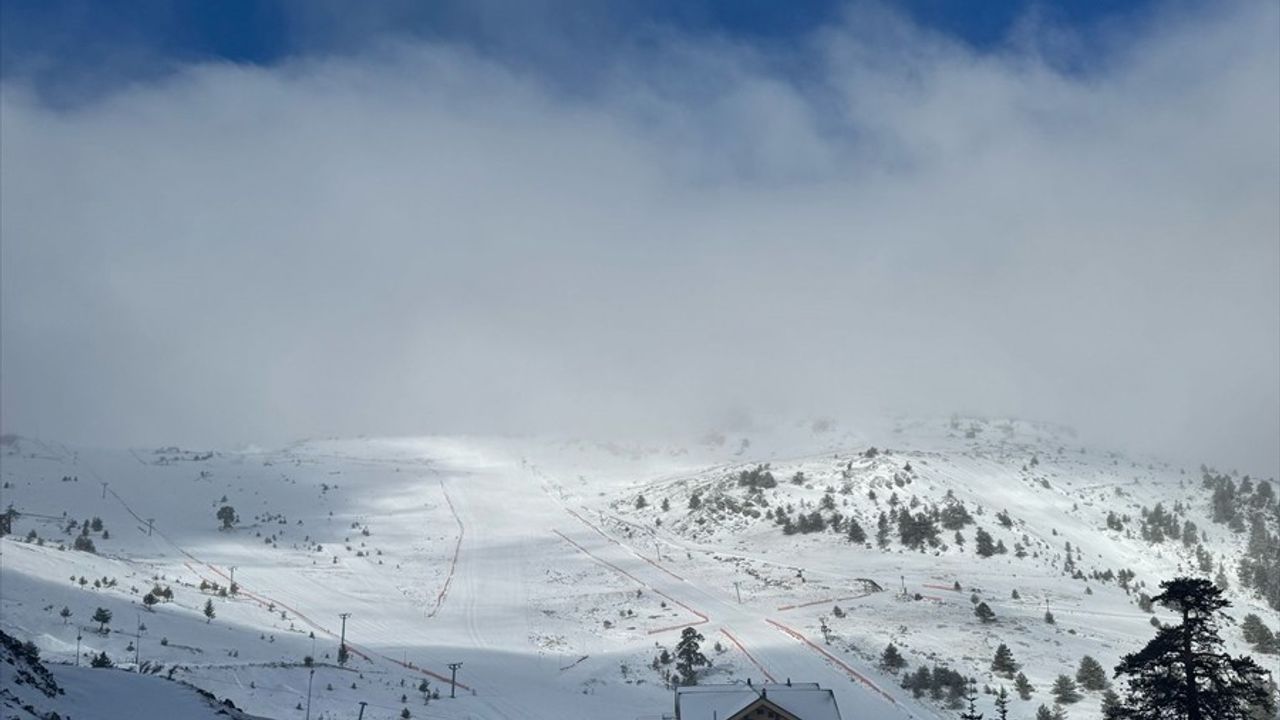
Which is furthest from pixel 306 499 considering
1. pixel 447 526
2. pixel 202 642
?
pixel 202 642

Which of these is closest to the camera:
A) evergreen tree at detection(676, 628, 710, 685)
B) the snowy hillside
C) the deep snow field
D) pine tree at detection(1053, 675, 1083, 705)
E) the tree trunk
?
the snowy hillside

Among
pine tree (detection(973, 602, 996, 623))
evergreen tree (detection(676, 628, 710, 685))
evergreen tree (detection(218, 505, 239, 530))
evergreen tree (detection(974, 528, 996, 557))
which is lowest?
evergreen tree (detection(676, 628, 710, 685))

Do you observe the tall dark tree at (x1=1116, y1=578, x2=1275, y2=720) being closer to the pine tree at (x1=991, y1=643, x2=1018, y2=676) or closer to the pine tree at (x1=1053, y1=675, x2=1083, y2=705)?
the pine tree at (x1=1053, y1=675, x2=1083, y2=705)

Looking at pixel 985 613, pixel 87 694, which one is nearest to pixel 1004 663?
pixel 985 613

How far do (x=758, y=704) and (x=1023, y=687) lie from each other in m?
26.1

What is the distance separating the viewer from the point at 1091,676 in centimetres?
6531

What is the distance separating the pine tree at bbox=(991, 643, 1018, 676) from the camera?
222 feet

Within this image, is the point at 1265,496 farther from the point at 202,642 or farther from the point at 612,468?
the point at 202,642

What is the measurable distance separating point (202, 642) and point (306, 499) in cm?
8301

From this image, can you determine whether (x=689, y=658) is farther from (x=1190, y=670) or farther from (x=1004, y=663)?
(x=1190, y=670)

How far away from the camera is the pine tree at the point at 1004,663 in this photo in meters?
67.7

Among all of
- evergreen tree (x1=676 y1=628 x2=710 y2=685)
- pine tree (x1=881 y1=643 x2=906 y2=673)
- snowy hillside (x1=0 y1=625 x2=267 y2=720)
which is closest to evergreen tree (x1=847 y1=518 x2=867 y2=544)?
pine tree (x1=881 y1=643 x2=906 y2=673)

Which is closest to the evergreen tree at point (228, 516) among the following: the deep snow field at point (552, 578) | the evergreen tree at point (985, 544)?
the deep snow field at point (552, 578)

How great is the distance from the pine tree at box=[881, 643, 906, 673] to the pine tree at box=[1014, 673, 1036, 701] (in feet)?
26.0
